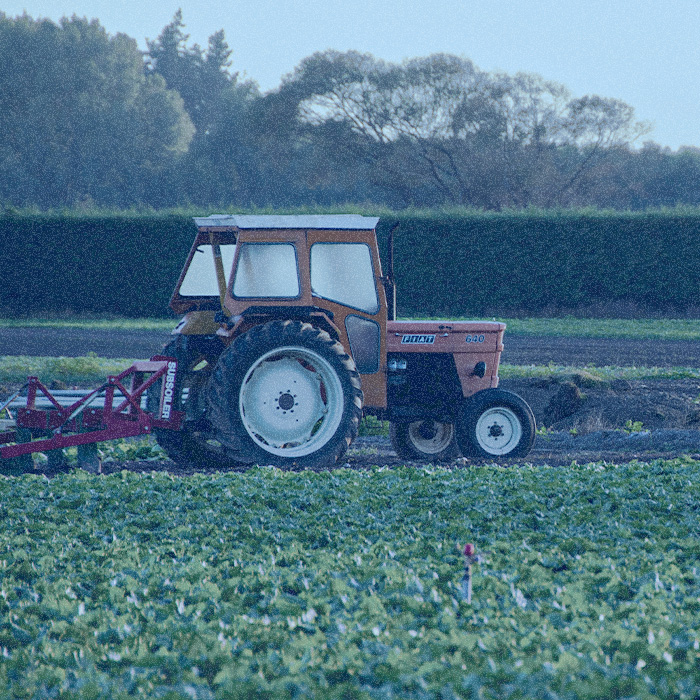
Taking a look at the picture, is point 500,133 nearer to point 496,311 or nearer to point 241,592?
point 496,311

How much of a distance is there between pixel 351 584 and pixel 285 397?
9.76 ft

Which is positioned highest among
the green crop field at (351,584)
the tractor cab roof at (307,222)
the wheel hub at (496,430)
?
the tractor cab roof at (307,222)

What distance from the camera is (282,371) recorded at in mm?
7344

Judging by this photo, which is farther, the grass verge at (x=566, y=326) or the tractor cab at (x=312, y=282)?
the grass verge at (x=566, y=326)

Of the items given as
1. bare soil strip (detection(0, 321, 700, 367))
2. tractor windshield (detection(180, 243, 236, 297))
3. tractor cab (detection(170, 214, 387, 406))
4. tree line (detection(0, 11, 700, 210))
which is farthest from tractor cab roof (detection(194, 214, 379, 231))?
tree line (detection(0, 11, 700, 210))

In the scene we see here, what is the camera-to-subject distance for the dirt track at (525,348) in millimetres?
15883

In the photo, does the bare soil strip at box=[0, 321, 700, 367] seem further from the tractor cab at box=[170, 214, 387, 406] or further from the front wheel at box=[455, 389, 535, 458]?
the tractor cab at box=[170, 214, 387, 406]

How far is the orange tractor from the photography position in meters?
7.18

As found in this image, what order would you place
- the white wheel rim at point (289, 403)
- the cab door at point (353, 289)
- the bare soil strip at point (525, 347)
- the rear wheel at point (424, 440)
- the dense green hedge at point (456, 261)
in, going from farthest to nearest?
the dense green hedge at point (456, 261), the bare soil strip at point (525, 347), the rear wheel at point (424, 440), the cab door at point (353, 289), the white wheel rim at point (289, 403)

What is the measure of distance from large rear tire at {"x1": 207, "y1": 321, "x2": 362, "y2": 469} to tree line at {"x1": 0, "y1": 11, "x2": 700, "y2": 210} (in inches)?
841

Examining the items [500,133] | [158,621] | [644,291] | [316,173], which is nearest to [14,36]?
[316,173]

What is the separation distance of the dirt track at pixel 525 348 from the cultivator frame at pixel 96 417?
8840 millimetres

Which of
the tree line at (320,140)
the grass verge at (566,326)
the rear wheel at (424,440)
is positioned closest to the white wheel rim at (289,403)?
the rear wheel at (424,440)

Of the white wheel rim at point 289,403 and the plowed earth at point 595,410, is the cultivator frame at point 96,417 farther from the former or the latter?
the plowed earth at point 595,410
